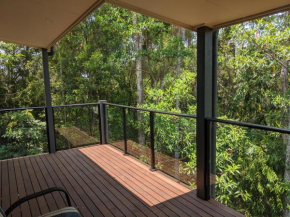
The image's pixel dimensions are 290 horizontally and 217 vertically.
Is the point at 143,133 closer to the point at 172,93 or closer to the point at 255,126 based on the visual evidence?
the point at 172,93

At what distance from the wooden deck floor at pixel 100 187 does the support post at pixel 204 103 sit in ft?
0.87

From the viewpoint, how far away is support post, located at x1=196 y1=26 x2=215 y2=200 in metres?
2.43

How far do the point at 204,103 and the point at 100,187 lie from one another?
186 centimetres

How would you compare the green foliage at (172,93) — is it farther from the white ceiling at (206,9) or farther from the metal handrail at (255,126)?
the white ceiling at (206,9)

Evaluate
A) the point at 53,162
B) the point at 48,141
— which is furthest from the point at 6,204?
the point at 48,141

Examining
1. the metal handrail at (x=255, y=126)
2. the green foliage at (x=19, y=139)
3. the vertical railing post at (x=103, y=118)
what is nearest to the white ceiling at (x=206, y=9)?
the metal handrail at (x=255, y=126)

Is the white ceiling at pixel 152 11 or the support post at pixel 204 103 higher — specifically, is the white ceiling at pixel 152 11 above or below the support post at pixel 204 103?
above

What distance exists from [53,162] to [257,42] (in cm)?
566

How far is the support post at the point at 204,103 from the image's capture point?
2.43 meters

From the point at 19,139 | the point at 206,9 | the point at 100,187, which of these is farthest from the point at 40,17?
the point at 19,139

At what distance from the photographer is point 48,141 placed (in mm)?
4562

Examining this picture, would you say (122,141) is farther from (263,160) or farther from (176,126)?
(263,160)

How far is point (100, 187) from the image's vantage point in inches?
117

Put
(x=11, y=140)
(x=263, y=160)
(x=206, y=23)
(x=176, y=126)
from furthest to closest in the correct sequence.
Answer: (x=11, y=140)
(x=176, y=126)
(x=263, y=160)
(x=206, y=23)
